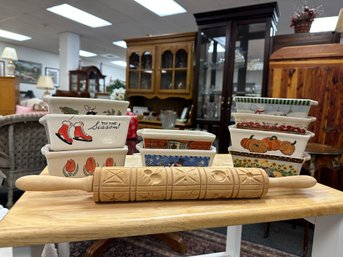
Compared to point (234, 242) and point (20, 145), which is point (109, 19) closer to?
point (20, 145)

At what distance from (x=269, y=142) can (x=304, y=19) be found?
2.05 m

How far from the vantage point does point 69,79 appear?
5.52 metres

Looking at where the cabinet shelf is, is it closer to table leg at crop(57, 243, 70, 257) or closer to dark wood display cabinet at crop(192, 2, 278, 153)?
dark wood display cabinet at crop(192, 2, 278, 153)

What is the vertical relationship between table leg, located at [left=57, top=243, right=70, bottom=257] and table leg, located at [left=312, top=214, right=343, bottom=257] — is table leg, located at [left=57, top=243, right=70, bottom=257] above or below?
below

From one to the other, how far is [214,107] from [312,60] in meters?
1.17

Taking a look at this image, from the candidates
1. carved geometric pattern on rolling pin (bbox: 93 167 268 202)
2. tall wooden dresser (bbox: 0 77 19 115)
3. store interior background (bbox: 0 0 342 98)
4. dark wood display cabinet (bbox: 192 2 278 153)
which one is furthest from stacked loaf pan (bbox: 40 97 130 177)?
tall wooden dresser (bbox: 0 77 19 115)

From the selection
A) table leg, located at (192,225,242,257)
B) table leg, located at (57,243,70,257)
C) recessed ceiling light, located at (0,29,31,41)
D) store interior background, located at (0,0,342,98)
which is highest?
recessed ceiling light, located at (0,29,31,41)

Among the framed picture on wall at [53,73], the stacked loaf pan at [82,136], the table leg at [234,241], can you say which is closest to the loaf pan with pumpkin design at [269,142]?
the stacked loaf pan at [82,136]

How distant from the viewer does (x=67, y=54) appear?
5461mm

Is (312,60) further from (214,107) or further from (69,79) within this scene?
(69,79)

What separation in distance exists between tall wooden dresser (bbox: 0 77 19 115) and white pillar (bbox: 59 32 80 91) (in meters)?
1.61

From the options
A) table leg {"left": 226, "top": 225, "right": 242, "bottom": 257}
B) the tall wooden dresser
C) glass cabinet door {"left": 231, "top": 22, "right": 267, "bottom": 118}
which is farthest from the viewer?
the tall wooden dresser

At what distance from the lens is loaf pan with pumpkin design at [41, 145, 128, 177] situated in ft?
1.62

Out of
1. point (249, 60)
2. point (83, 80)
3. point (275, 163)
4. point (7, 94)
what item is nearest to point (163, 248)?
point (275, 163)
